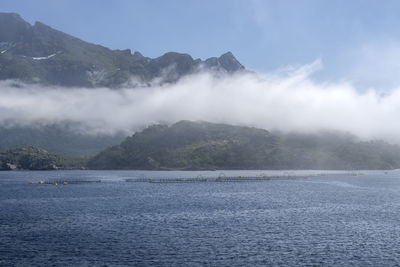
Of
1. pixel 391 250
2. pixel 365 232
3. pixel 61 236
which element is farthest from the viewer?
pixel 365 232

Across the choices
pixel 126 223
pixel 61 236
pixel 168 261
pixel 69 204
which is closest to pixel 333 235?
pixel 168 261

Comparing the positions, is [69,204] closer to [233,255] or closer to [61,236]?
[61,236]

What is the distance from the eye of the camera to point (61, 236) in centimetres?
8631

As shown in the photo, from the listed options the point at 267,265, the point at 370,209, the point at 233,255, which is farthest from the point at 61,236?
the point at 370,209

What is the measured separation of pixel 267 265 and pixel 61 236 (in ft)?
161

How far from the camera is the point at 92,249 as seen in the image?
7481 cm

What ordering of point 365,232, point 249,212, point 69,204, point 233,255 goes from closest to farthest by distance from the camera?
point 233,255, point 365,232, point 249,212, point 69,204

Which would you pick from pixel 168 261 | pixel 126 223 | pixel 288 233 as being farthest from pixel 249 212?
pixel 168 261

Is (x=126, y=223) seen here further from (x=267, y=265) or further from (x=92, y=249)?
(x=267, y=265)

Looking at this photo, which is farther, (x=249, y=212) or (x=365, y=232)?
(x=249, y=212)

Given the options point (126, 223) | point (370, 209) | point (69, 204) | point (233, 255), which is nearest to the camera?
point (233, 255)

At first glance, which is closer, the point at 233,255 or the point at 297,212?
the point at 233,255

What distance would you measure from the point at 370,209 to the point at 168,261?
320ft

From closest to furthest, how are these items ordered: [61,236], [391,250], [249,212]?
1. [391,250]
2. [61,236]
3. [249,212]
